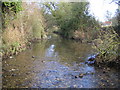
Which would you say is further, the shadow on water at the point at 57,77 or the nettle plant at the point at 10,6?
the nettle plant at the point at 10,6

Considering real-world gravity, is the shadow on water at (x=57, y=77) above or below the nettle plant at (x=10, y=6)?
below

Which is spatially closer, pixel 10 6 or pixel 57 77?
pixel 57 77

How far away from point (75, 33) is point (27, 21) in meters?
6.71

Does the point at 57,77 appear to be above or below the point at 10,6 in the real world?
below

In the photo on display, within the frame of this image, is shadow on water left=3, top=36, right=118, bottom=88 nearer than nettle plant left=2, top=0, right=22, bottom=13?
Yes

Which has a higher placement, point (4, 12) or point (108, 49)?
point (4, 12)

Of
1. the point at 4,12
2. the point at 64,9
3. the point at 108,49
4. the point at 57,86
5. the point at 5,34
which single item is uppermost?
→ the point at 64,9

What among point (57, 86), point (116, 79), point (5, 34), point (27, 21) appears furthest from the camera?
point (27, 21)

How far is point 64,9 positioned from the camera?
73.4 ft

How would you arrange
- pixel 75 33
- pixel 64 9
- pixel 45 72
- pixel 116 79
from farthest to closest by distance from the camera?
pixel 64 9, pixel 75 33, pixel 45 72, pixel 116 79

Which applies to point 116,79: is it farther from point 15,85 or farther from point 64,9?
point 64,9

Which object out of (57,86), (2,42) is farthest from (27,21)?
(57,86)

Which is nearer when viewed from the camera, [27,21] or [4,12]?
[4,12]

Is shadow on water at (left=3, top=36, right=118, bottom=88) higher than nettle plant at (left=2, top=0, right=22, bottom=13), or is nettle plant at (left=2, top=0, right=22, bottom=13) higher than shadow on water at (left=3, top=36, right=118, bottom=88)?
nettle plant at (left=2, top=0, right=22, bottom=13)
